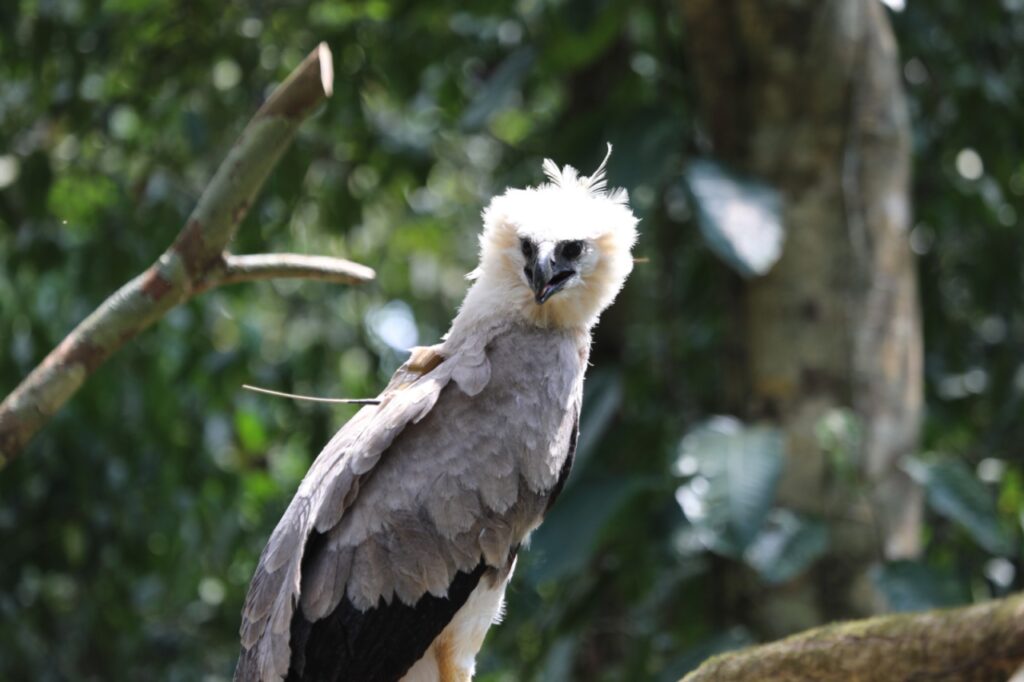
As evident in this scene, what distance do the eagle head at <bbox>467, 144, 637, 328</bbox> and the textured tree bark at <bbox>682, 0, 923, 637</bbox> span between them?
1636mm

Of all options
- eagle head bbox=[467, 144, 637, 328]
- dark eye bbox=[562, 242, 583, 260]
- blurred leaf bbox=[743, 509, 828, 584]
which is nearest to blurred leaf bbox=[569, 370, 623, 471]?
blurred leaf bbox=[743, 509, 828, 584]

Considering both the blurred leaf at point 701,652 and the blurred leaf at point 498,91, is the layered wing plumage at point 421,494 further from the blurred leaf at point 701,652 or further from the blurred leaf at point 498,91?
the blurred leaf at point 498,91

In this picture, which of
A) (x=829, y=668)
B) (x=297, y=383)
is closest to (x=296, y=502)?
(x=829, y=668)

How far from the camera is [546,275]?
11.2 ft

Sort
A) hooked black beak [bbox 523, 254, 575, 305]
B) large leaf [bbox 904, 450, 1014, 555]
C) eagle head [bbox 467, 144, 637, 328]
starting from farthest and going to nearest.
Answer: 1. large leaf [bbox 904, 450, 1014, 555]
2. eagle head [bbox 467, 144, 637, 328]
3. hooked black beak [bbox 523, 254, 575, 305]

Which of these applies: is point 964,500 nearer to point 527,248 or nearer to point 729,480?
point 729,480

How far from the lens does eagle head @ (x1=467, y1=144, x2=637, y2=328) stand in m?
3.54

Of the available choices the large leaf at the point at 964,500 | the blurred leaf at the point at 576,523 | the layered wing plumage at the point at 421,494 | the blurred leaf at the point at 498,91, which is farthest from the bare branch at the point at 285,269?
the large leaf at the point at 964,500

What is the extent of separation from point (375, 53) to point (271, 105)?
3.46 m

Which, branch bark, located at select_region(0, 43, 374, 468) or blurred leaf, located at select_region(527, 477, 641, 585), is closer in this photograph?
branch bark, located at select_region(0, 43, 374, 468)

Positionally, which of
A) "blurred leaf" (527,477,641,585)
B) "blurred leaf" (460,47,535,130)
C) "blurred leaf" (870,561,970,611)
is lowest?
"blurred leaf" (870,561,970,611)

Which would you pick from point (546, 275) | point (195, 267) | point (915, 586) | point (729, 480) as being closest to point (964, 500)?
point (915, 586)

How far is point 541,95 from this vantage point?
7.70m

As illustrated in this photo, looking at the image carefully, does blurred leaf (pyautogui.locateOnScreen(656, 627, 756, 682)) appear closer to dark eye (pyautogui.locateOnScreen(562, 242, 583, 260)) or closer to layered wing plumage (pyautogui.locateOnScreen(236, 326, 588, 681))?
layered wing plumage (pyautogui.locateOnScreen(236, 326, 588, 681))
